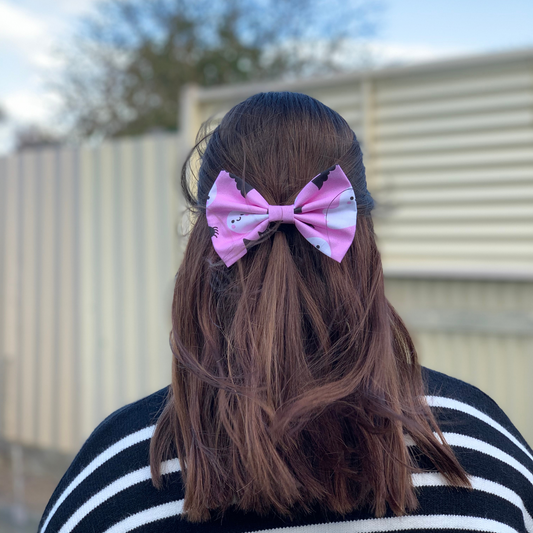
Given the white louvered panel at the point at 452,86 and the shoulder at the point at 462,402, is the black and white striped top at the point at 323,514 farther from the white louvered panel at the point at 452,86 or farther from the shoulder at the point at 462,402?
the white louvered panel at the point at 452,86

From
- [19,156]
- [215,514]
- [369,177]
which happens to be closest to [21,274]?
[19,156]

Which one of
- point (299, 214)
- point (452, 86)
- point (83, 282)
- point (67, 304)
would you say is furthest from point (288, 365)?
point (67, 304)

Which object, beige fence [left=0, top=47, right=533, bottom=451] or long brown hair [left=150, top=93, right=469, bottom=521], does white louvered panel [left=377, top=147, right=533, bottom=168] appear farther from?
long brown hair [left=150, top=93, right=469, bottom=521]

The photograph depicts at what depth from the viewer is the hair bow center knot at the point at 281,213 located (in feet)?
3.49

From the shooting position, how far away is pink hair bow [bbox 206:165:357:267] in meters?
1.07

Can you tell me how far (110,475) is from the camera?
1160 mm

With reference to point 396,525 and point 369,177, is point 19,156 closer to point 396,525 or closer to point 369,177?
point 369,177

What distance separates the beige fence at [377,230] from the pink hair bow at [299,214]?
5.36ft

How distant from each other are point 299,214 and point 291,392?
12.3 inches

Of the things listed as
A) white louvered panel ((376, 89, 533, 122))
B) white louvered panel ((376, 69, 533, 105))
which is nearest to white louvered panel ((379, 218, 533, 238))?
white louvered panel ((376, 89, 533, 122))

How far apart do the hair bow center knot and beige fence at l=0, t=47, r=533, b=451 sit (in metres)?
1.68

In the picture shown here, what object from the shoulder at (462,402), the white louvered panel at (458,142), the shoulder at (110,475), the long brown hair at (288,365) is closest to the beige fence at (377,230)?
the white louvered panel at (458,142)

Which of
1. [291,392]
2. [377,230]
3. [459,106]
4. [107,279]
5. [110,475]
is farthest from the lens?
[107,279]

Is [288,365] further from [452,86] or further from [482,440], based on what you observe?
[452,86]
